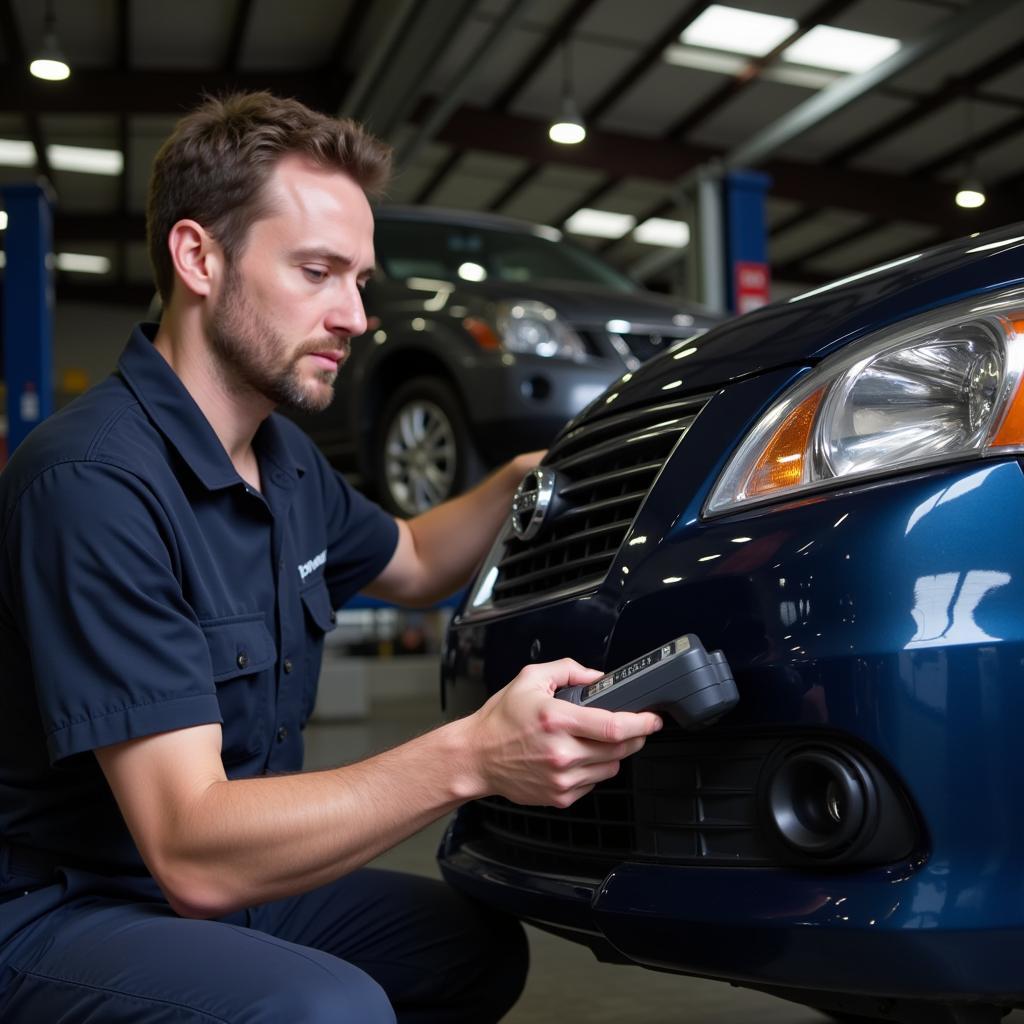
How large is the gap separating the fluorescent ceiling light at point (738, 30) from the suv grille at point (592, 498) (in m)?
8.79

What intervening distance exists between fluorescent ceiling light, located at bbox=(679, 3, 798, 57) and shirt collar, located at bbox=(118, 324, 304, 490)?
8916 millimetres

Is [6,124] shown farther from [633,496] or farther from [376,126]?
[633,496]

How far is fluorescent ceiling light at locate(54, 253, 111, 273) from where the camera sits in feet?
53.3

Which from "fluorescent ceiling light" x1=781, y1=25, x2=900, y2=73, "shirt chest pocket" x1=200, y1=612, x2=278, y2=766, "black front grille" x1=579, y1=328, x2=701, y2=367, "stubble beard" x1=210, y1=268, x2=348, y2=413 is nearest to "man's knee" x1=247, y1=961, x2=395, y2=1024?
"shirt chest pocket" x1=200, y1=612, x2=278, y2=766

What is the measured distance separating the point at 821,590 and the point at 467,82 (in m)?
Result: 8.12

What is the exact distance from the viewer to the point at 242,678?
145 centimetres

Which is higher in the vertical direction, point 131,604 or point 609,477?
point 609,477

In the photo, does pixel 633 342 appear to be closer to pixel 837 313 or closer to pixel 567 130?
pixel 837 313

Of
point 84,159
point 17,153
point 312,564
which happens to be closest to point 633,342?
point 312,564

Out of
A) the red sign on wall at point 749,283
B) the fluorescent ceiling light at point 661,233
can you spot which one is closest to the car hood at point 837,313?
the red sign on wall at point 749,283

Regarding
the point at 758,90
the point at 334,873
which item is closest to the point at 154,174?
the point at 334,873

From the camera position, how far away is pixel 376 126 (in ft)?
28.5

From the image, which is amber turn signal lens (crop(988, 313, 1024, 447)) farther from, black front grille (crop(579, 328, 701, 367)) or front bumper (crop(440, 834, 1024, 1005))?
black front grille (crop(579, 328, 701, 367))

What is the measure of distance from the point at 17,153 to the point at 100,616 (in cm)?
1326
